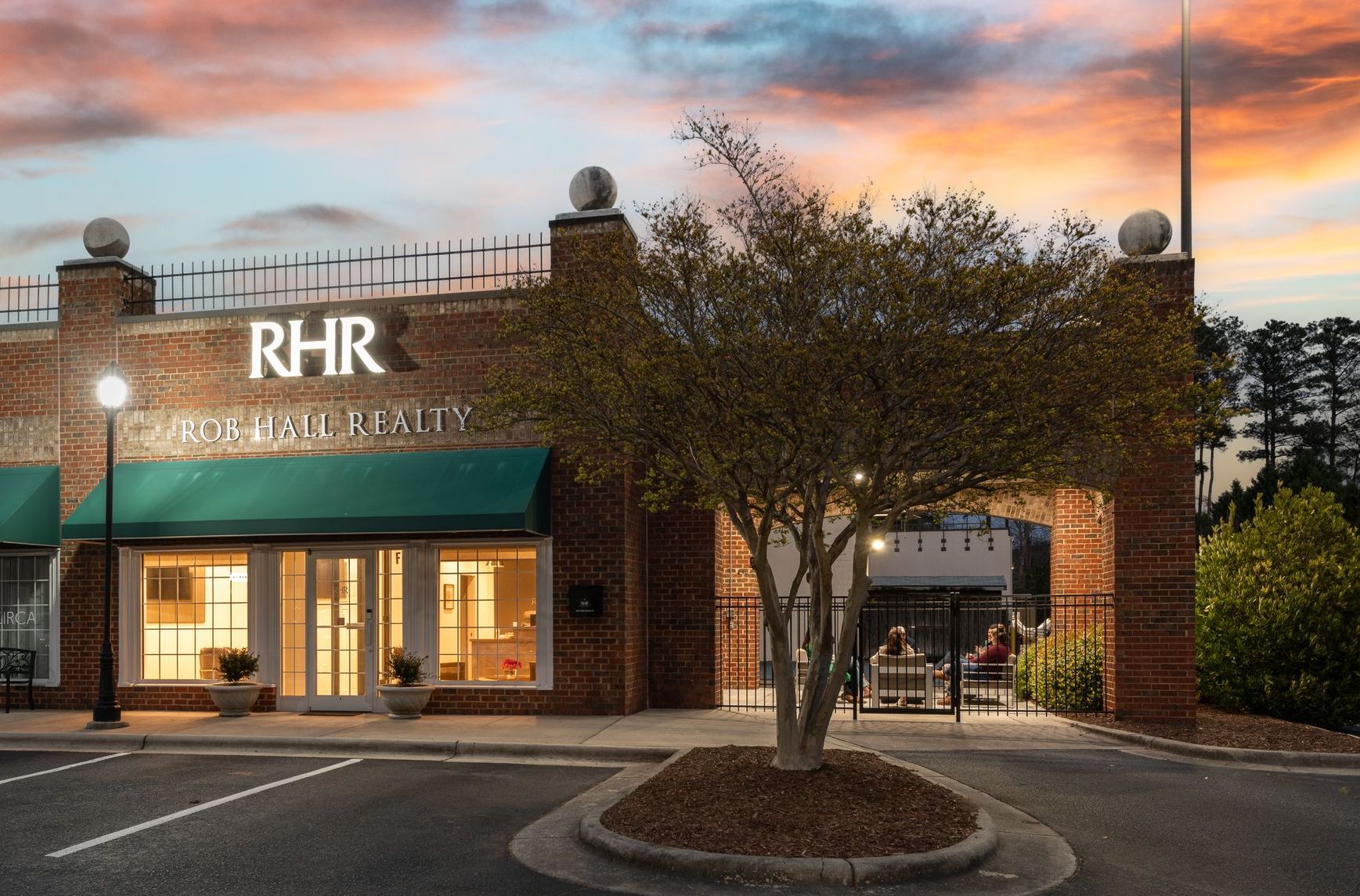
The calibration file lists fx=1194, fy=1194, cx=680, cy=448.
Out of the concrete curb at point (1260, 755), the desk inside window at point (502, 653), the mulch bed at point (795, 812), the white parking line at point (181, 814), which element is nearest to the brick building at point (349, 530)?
the desk inside window at point (502, 653)

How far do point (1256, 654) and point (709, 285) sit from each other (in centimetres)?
1008

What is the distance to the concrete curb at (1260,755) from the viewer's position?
12305 millimetres

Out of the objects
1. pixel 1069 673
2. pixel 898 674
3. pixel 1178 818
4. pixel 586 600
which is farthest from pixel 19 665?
pixel 1178 818

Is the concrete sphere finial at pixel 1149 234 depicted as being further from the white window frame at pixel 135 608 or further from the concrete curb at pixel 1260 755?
the white window frame at pixel 135 608

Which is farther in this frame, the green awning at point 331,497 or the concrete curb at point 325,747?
the green awning at point 331,497

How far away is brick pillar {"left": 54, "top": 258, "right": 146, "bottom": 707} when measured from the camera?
55.4ft

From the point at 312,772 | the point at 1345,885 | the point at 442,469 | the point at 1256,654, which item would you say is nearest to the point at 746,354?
the point at 1345,885

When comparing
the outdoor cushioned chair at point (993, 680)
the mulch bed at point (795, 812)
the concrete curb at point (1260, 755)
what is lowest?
the outdoor cushioned chair at point (993, 680)

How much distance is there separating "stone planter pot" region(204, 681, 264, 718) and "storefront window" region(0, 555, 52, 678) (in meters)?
3.26

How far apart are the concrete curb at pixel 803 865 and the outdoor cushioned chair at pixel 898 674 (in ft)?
28.1

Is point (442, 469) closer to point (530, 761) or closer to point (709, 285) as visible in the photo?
point (530, 761)

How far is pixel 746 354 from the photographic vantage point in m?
9.37

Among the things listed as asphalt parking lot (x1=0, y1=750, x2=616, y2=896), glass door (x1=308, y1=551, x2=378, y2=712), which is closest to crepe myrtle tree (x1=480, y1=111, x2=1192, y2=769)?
asphalt parking lot (x1=0, y1=750, x2=616, y2=896)

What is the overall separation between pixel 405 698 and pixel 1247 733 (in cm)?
1010
